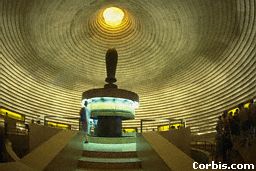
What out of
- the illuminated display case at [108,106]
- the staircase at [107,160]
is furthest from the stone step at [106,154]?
the illuminated display case at [108,106]

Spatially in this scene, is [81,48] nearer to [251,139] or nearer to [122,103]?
[122,103]

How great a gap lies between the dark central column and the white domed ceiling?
466cm

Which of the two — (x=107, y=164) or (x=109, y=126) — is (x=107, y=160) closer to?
(x=107, y=164)

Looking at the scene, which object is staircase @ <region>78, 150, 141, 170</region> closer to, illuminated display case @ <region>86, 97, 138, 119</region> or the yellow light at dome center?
illuminated display case @ <region>86, 97, 138, 119</region>

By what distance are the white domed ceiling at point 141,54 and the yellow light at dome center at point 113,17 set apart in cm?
33

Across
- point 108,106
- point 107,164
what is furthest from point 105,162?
point 108,106

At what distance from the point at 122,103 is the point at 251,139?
7331mm

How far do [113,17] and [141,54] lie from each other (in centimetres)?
275

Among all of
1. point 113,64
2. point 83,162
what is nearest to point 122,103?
point 113,64

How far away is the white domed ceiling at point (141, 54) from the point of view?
47.3 ft

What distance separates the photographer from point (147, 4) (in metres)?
16.8

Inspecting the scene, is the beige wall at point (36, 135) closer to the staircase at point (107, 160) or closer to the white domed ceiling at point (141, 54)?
the staircase at point (107, 160)

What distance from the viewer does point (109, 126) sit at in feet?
41.2

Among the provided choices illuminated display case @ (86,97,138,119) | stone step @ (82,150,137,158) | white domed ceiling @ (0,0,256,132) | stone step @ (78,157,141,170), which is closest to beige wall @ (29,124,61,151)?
stone step @ (82,150,137,158)
